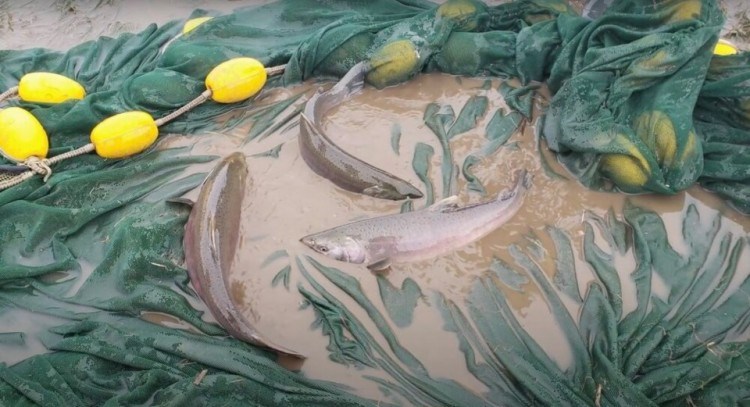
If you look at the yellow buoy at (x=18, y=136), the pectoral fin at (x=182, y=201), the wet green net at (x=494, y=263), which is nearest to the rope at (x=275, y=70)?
the wet green net at (x=494, y=263)

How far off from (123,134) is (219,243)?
115cm

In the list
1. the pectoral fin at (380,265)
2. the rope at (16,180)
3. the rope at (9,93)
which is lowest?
the pectoral fin at (380,265)

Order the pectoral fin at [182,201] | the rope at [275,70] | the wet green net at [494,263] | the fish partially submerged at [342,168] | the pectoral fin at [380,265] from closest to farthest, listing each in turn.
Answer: the wet green net at [494,263] → the pectoral fin at [380,265] → the pectoral fin at [182,201] → the fish partially submerged at [342,168] → the rope at [275,70]

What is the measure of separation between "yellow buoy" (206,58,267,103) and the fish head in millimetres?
1435

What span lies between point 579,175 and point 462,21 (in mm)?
1488

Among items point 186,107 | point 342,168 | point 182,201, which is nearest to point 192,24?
point 186,107

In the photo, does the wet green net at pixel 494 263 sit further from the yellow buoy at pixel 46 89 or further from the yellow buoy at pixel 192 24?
the yellow buoy at pixel 192 24

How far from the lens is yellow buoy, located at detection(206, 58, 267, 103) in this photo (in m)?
3.83

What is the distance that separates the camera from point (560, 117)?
3529 mm

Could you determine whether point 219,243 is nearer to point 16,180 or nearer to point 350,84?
point 16,180

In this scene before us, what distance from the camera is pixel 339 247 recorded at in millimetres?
2984

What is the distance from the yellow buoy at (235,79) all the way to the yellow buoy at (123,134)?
1.60 ft

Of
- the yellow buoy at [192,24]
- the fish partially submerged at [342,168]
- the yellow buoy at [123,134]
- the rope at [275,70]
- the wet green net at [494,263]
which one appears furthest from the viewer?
the yellow buoy at [192,24]

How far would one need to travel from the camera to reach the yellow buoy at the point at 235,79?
383 centimetres
